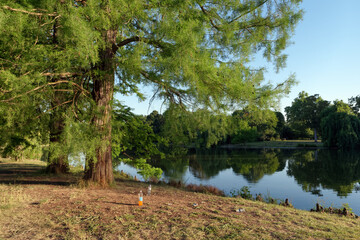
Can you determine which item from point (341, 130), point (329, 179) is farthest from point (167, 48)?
point (341, 130)

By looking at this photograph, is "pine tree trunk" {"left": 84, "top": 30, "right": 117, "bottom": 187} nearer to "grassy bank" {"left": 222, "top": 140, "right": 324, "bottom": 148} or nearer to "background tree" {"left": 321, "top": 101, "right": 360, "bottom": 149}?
"background tree" {"left": 321, "top": 101, "right": 360, "bottom": 149}

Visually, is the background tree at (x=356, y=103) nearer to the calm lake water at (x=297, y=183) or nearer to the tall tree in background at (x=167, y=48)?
the calm lake water at (x=297, y=183)

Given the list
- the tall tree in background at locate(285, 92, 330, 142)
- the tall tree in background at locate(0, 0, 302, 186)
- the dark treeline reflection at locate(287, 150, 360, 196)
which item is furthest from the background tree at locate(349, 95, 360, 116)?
the tall tree in background at locate(0, 0, 302, 186)

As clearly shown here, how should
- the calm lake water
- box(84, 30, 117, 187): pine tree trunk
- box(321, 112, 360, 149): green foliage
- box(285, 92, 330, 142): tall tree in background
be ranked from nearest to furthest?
box(84, 30, 117, 187): pine tree trunk → the calm lake water → box(321, 112, 360, 149): green foliage → box(285, 92, 330, 142): tall tree in background

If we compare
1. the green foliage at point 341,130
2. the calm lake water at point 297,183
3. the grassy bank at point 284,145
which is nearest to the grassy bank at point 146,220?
the calm lake water at point 297,183

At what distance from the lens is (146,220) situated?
4676mm

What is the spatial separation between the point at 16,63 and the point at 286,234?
6.54 metres

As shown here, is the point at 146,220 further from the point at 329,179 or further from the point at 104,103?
the point at 329,179

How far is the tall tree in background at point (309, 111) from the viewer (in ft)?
185

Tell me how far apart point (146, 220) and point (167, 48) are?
4.00 m

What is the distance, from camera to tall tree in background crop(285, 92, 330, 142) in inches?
2224

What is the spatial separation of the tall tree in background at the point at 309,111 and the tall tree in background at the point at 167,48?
5474 centimetres

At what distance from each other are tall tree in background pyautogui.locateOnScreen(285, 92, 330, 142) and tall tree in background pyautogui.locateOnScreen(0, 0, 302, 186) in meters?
54.7

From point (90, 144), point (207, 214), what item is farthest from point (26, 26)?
point (207, 214)
